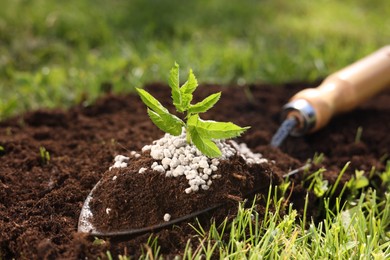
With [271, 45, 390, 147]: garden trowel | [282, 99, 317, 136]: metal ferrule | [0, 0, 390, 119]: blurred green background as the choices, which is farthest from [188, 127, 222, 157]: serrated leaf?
[0, 0, 390, 119]: blurred green background

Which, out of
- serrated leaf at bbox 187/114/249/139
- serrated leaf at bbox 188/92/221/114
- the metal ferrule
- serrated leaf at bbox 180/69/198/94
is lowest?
the metal ferrule

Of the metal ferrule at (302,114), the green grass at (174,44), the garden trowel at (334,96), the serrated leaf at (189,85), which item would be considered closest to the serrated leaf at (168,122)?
the serrated leaf at (189,85)

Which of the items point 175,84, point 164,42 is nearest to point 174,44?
point 164,42

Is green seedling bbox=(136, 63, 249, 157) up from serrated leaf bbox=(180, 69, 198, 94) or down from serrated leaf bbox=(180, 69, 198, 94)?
down

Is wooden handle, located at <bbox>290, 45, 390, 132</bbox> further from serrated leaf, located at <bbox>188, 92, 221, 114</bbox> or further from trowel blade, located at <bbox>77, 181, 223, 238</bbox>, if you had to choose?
trowel blade, located at <bbox>77, 181, 223, 238</bbox>

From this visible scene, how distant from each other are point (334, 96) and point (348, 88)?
123 millimetres

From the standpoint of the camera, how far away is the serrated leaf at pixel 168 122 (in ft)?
7.63

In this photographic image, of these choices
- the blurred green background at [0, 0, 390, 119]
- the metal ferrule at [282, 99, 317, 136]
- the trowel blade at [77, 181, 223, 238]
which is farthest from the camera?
the blurred green background at [0, 0, 390, 119]

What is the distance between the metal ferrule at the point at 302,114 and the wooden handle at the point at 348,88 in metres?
0.02

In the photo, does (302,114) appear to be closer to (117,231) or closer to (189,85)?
(189,85)

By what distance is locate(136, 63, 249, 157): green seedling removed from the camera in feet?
7.39

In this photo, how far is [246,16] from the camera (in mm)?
5309

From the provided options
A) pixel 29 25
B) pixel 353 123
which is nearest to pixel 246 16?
pixel 29 25

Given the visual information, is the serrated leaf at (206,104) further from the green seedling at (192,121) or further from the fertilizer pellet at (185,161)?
the fertilizer pellet at (185,161)
